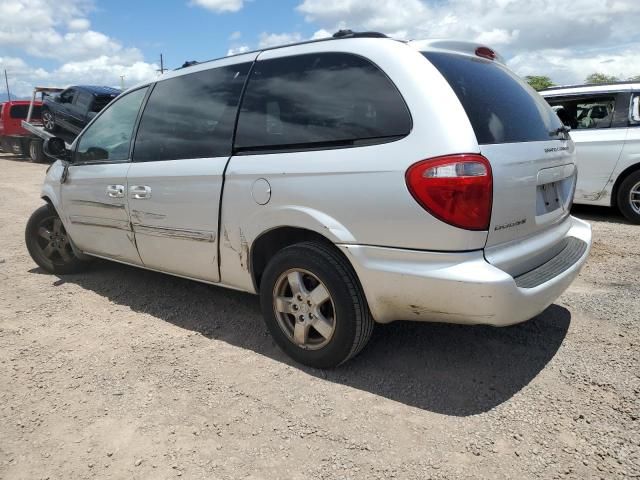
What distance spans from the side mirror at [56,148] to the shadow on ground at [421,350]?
51.6 inches

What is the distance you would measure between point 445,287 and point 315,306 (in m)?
0.79

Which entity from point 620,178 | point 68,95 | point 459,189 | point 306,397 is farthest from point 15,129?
point 459,189

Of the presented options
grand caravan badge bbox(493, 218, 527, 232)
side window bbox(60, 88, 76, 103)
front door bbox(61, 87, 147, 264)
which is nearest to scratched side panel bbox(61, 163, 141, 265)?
front door bbox(61, 87, 147, 264)

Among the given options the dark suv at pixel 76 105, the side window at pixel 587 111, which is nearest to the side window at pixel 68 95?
the dark suv at pixel 76 105

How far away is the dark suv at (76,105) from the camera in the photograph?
13.4 metres

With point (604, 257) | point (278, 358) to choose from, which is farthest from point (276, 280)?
point (604, 257)

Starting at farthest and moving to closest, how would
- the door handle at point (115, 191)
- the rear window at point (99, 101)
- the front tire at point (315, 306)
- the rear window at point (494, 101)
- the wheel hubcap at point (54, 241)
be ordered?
the rear window at point (99, 101) → the wheel hubcap at point (54, 241) → the door handle at point (115, 191) → the front tire at point (315, 306) → the rear window at point (494, 101)

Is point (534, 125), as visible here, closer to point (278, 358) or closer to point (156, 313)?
point (278, 358)

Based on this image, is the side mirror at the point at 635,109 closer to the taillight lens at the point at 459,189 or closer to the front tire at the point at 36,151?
the taillight lens at the point at 459,189

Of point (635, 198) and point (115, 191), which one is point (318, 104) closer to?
point (115, 191)

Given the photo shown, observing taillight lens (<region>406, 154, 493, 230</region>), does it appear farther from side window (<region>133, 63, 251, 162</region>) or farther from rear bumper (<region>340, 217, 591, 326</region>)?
side window (<region>133, 63, 251, 162</region>)

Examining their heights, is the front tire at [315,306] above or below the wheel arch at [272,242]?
below

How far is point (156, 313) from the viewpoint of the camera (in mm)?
3904

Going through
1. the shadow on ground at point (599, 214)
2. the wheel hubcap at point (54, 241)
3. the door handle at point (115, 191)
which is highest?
the door handle at point (115, 191)
